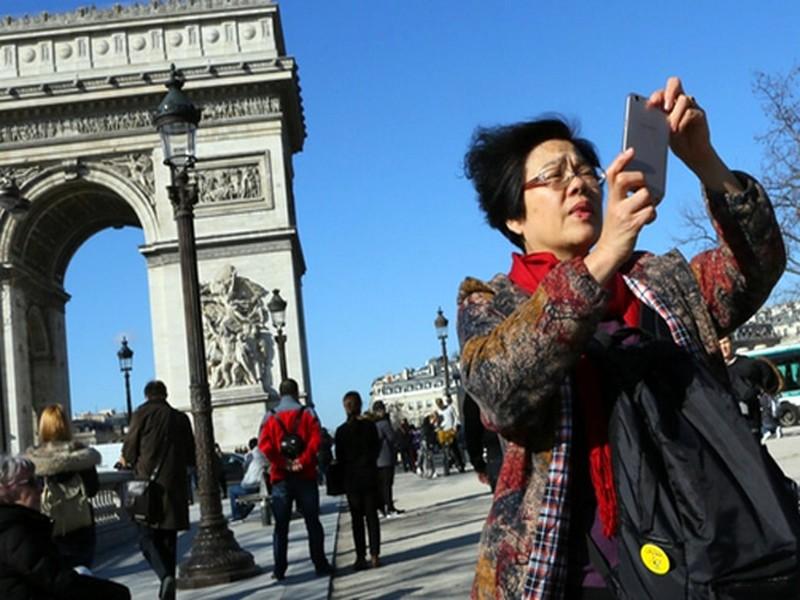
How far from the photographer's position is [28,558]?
4043 mm

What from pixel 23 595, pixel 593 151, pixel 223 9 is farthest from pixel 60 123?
pixel 593 151

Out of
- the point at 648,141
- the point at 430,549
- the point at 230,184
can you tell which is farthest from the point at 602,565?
the point at 230,184

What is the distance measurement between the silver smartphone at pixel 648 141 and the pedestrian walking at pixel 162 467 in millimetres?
6296

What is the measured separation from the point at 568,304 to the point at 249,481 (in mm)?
14585

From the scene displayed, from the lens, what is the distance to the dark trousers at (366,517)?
962 cm

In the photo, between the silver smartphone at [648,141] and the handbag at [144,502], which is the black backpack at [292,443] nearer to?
the handbag at [144,502]

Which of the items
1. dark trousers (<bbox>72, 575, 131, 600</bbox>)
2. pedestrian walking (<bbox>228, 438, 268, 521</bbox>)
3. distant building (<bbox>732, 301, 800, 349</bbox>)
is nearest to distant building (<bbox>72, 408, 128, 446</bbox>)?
pedestrian walking (<bbox>228, 438, 268, 521</bbox>)

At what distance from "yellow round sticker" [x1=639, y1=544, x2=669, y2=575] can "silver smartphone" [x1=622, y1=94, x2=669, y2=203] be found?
1.93ft

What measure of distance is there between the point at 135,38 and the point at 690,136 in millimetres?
29428

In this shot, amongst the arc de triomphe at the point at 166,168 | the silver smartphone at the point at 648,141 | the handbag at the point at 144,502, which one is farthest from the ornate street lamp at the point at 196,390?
the arc de triomphe at the point at 166,168

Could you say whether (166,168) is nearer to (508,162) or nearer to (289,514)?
(289,514)

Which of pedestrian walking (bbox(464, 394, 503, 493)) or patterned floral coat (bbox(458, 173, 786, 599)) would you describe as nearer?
patterned floral coat (bbox(458, 173, 786, 599))

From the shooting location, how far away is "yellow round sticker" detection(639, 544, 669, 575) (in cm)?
171

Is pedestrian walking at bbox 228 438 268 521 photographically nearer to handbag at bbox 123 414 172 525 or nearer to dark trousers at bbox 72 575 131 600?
handbag at bbox 123 414 172 525
